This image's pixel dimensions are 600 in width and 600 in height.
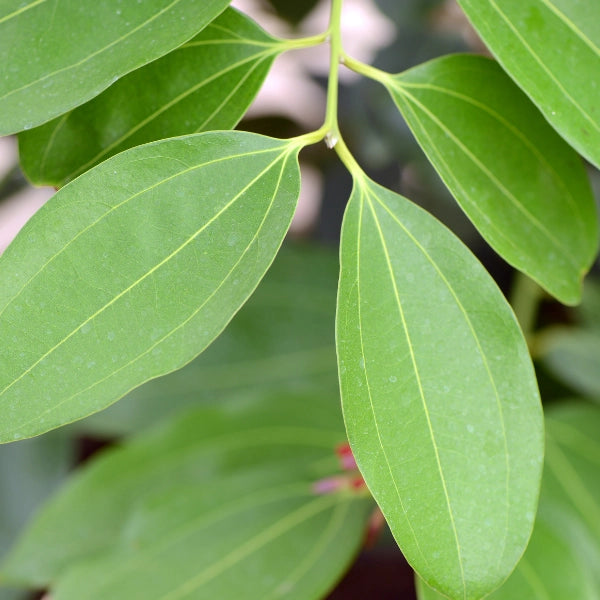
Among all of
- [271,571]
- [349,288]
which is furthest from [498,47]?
[271,571]

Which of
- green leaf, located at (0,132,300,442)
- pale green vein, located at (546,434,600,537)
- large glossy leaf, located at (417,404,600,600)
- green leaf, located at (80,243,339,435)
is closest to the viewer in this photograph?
green leaf, located at (0,132,300,442)

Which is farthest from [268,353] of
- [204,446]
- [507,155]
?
[507,155]

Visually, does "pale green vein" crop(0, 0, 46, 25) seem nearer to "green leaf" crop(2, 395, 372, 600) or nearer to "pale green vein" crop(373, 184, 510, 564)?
"pale green vein" crop(373, 184, 510, 564)

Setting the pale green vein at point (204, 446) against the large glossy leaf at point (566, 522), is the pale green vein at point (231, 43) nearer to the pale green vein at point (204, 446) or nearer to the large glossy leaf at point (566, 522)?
the large glossy leaf at point (566, 522)

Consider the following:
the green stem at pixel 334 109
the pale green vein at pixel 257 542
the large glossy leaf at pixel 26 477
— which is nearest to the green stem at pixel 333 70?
the green stem at pixel 334 109

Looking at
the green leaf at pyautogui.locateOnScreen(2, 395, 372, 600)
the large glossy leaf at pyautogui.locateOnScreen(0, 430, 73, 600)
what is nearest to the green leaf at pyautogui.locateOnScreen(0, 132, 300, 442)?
the green leaf at pyautogui.locateOnScreen(2, 395, 372, 600)

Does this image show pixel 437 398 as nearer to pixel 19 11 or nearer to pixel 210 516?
pixel 19 11
